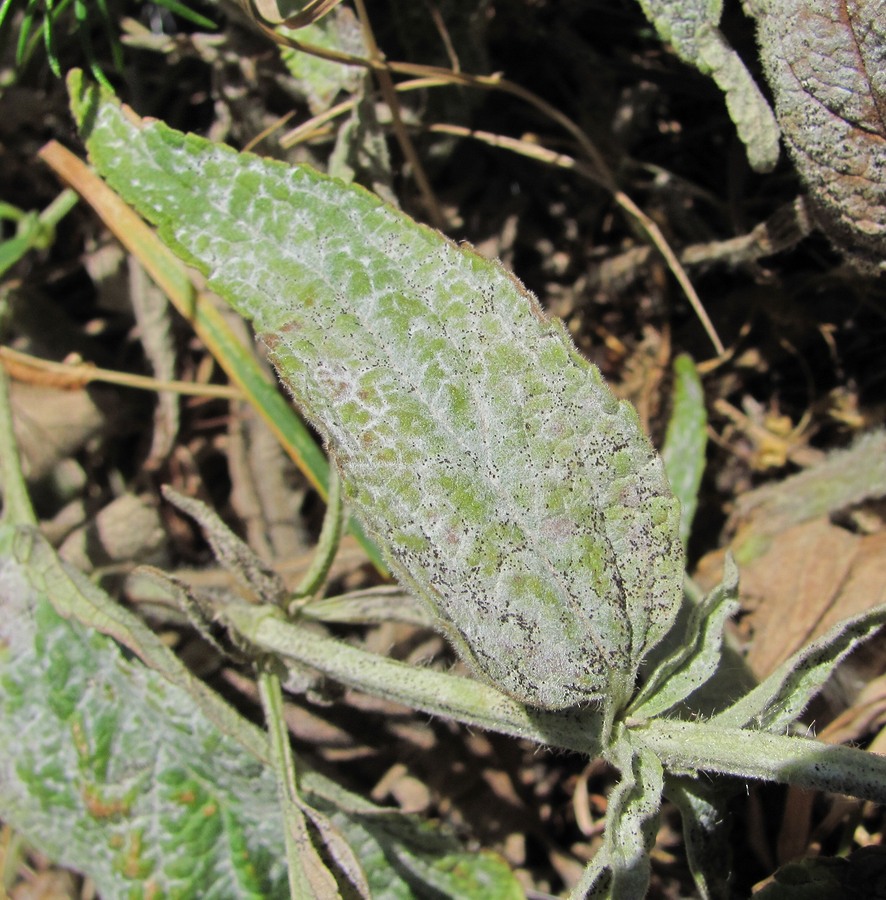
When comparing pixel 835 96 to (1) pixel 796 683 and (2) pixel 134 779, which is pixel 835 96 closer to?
(1) pixel 796 683

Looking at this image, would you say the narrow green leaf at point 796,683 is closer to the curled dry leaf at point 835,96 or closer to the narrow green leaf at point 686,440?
the narrow green leaf at point 686,440

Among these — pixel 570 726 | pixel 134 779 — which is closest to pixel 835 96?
pixel 570 726

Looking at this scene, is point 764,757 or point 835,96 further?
point 835,96

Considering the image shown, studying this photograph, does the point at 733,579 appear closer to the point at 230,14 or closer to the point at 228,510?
the point at 228,510

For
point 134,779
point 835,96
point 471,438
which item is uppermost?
point 835,96

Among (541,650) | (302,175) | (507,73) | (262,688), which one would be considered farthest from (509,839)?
(507,73)

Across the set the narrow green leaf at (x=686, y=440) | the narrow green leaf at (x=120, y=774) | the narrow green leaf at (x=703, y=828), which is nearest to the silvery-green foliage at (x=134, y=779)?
the narrow green leaf at (x=120, y=774)
